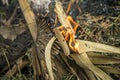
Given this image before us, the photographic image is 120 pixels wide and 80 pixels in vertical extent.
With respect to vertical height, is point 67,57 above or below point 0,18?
below

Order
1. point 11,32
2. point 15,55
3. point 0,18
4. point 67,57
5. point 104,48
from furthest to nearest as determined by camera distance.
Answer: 1. point 0,18
2. point 11,32
3. point 15,55
4. point 67,57
5. point 104,48

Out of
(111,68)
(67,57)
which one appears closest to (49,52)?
(67,57)

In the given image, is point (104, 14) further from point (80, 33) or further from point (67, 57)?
point (67, 57)

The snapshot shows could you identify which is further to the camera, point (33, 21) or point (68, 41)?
point (33, 21)

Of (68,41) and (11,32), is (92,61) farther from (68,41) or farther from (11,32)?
(11,32)

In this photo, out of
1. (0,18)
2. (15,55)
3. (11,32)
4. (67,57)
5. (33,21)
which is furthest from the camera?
(0,18)

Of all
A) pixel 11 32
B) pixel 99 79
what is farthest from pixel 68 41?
pixel 11 32

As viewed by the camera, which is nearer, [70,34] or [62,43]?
[62,43]

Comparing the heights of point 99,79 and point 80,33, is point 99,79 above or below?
below

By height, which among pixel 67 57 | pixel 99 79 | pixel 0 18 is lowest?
pixel 99 79
